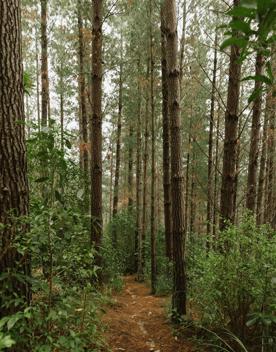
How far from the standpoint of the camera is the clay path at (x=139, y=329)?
4.48 m

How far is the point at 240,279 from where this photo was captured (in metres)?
3.74

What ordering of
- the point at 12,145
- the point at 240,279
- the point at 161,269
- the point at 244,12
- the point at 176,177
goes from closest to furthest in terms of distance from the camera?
the point at 244,12, the point at 12,145, the point at 240,279, the point at 176,177, the point at 161,269

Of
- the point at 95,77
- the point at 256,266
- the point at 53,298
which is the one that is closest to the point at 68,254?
the point at 53,298

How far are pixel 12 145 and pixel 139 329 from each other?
3853 millimetres

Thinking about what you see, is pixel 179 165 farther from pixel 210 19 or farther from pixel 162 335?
pixel 210 19

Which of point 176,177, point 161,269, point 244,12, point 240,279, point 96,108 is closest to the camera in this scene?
point 244,12

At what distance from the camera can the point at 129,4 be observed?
8555 mm

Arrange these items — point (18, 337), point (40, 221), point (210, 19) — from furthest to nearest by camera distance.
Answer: point (210, 19)
point (40, 221)
point (18, 337)

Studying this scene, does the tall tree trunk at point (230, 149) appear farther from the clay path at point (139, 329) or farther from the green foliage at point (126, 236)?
the green foliage at point (126, 236)

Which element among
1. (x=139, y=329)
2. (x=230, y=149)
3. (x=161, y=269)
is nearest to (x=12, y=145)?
(x=230, y=149)

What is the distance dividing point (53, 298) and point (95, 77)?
5.12 metres

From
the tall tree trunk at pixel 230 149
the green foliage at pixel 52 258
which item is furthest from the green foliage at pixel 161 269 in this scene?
the green foliage at pixel 52 258

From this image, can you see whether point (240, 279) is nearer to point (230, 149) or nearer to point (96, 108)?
point (230, 149)

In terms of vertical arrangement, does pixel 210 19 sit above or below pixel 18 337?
above
